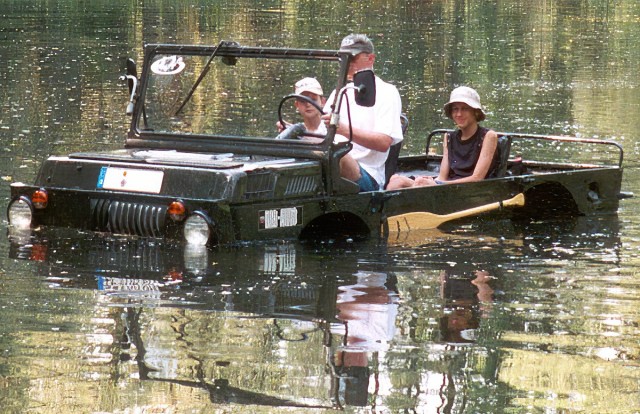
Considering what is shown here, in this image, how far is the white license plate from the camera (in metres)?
10.3

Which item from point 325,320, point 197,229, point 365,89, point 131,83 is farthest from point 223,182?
point 131,83

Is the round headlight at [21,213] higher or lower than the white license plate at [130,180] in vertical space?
lower

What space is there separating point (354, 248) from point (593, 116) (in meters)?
10.4

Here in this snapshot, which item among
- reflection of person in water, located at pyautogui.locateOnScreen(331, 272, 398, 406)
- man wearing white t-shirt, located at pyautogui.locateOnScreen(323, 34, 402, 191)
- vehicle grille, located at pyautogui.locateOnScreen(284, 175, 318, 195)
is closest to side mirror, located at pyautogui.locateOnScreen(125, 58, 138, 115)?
man wearing white t-shirt, located at pyautogui.locateOnScreen(323, 34, 402, 191)

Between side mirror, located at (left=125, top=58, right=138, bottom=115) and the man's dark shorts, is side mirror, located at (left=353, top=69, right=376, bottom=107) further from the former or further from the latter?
side mirror, located at (left=125, top=58, right=138, bottom=115)

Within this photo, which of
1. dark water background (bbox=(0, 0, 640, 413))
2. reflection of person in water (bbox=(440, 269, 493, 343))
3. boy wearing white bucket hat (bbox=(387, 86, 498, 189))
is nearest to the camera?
dark water background (bbox=(0, 0, 640, 413))

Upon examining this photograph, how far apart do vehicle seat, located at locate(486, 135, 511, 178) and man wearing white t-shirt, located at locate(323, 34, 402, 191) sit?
120 cm

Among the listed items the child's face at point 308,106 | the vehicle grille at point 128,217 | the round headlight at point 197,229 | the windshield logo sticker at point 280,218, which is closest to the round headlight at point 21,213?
the vehicle grille at point 128,217

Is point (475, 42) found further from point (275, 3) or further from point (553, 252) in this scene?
point (553, 252)

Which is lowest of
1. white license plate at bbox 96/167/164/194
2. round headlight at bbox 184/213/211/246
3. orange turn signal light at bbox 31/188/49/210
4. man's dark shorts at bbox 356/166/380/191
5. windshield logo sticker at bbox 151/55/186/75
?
round headlight at bbox 184/213/211/246

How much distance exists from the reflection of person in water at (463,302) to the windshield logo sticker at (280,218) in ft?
3.43

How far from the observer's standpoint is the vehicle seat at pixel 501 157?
40.3 ft

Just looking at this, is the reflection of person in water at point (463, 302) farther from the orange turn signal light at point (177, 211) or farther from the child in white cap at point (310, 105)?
the orange turn signal light at point (177, 211)

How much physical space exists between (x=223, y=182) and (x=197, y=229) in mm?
354
